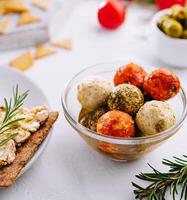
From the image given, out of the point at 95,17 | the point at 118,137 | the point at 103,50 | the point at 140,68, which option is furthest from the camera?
the point at 95,17

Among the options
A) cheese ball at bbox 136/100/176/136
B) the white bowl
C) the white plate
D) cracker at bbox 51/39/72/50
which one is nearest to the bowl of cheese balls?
cheese ball at bbox 136/100/176/136

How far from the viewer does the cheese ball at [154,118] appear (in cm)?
87

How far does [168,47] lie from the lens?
1291 mm

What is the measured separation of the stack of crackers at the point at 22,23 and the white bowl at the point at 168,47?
396 millimetres

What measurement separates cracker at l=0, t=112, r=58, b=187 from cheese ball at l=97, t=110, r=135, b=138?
0.46 feet

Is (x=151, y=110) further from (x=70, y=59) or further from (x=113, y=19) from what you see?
(x=113, y=19)

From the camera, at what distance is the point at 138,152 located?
0.91 metres

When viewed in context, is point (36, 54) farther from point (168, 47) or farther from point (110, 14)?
point (168, 47)

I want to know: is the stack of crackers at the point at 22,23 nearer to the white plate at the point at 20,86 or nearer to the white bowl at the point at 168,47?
the white plate at the point at 20,86

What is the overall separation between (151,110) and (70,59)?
0.57 metres

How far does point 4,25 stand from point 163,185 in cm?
86

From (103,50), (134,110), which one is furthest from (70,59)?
(134,110)

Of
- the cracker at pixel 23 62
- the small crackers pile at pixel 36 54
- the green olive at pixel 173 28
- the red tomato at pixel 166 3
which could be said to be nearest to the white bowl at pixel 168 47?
the green olive at pixel 173 28

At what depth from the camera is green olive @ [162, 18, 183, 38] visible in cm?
125
